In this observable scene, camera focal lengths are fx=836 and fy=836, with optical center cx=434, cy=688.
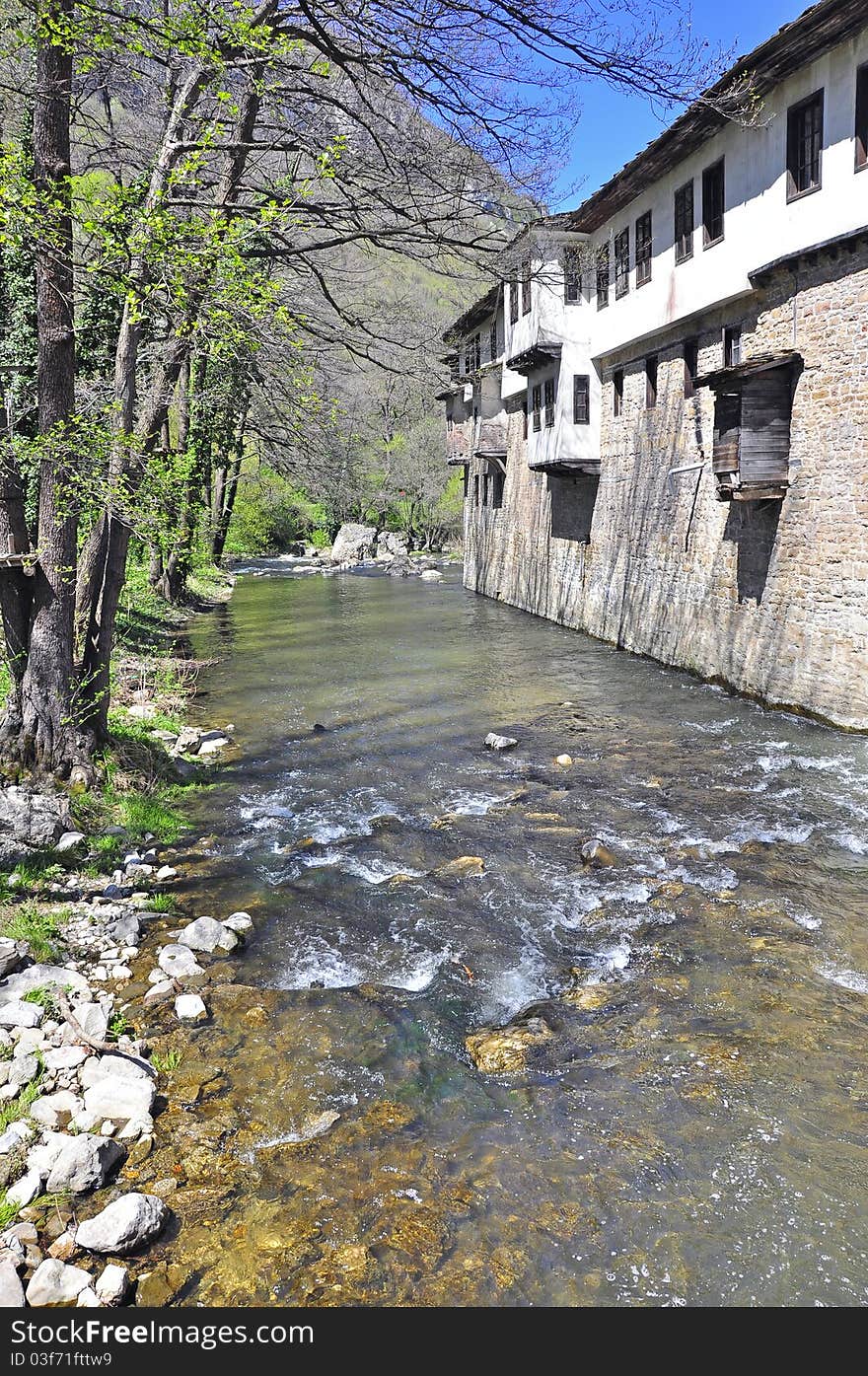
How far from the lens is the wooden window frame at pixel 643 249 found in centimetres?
1756

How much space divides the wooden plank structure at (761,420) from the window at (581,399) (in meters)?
8.70

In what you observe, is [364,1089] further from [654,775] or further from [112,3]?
[112,3]

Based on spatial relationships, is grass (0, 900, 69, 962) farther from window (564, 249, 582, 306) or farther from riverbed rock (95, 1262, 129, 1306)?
window (564, 249, 582, 306)


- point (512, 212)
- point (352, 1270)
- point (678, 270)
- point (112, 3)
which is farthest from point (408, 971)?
point (678, 270)

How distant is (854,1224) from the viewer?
3984mm

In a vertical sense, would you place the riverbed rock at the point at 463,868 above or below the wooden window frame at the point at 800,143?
below

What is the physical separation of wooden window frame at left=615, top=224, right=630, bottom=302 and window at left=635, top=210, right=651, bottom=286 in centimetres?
51

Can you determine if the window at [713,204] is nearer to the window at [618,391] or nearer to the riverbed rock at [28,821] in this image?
the window at [618,391]

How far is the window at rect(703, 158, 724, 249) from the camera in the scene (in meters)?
14.6

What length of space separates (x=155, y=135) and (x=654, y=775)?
34.7 ft

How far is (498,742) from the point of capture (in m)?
12.2

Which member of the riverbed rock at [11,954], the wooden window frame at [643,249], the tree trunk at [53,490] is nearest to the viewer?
the riverbed rock at [11,954]

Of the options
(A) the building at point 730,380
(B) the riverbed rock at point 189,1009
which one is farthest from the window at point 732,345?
(B) the riverbed rock at point 189,1009

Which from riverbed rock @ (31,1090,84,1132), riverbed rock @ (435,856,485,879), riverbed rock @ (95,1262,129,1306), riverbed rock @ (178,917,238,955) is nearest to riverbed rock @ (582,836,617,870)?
riverbed rock @ (435,856,485,879)
